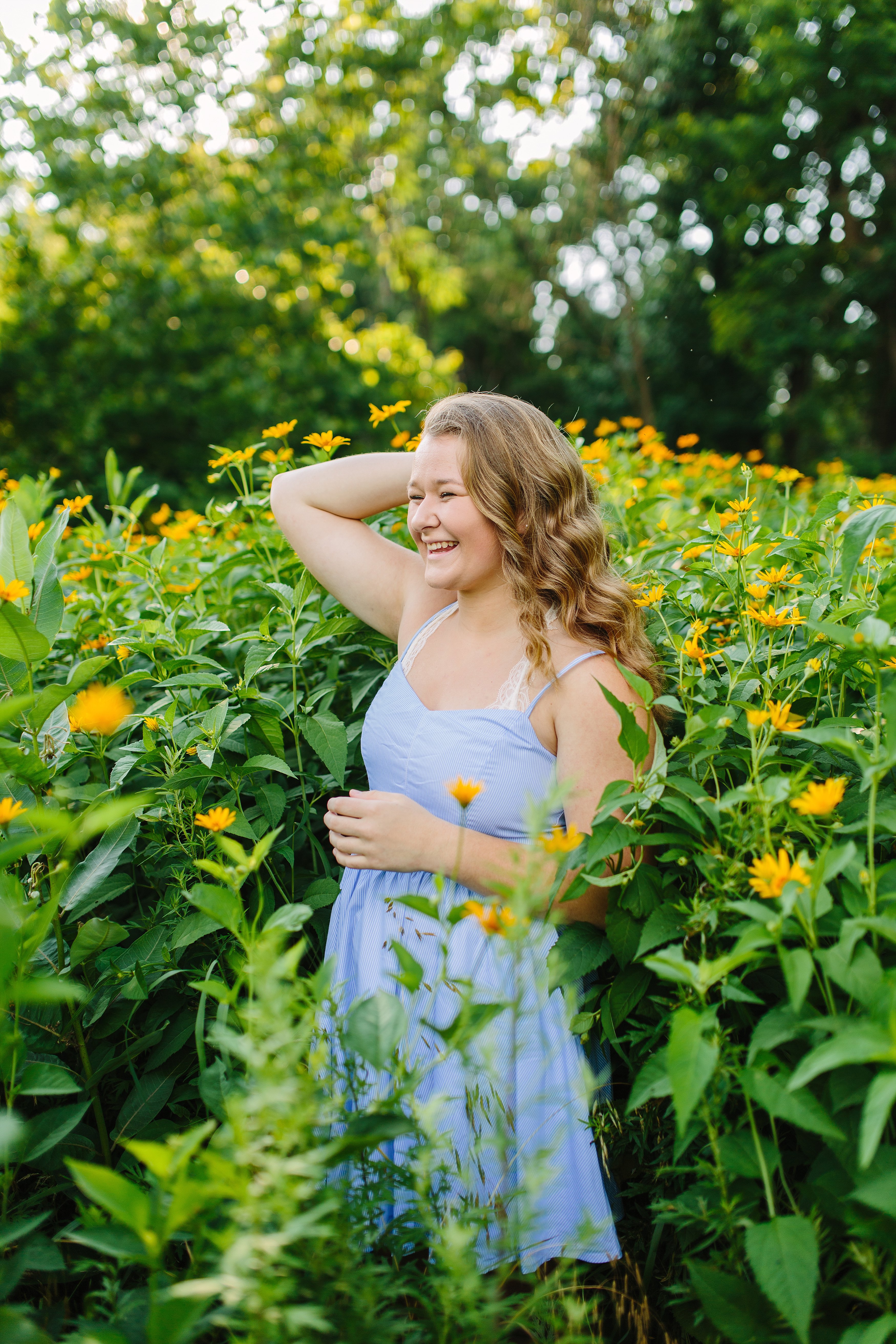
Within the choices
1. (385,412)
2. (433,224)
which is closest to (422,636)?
(385,412)

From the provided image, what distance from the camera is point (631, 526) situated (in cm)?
214

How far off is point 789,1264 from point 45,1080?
2.75 ft

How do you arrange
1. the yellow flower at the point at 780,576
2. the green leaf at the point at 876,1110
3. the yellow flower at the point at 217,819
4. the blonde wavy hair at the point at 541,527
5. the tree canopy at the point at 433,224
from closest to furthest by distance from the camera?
the green leaf at the point at 876,1110
the yellow flower at the point at 217,819
the yellow flower at the point at 780,576
the blonde wavy hair at the point at 541,527
the tree canopy at the point at 433,224

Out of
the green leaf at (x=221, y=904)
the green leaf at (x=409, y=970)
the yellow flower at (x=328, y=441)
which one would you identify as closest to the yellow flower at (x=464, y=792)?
the green leaf at (x=409, y=970)

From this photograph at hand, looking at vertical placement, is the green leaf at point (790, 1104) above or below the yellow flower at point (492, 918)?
below

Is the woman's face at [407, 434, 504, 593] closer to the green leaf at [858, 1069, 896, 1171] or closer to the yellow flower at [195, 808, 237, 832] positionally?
the yellow flower at [195, 808, 237, 832]

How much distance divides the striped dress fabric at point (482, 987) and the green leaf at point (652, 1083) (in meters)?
0.06

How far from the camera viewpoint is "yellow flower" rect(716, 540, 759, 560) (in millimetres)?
1427

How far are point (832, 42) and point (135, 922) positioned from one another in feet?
48.6

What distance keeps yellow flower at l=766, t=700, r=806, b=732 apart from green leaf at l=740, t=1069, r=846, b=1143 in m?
0.41

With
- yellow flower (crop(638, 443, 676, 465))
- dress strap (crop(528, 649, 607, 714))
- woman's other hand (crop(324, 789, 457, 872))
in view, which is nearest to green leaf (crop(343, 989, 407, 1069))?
woman's other hand (crop(324, 789, 457, 872))

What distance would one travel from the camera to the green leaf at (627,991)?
1.22 metres

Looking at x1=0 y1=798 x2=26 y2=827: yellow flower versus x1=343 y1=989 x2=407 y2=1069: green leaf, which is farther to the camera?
x1=0 y1=798 x2=26 y2=827: yellow flower

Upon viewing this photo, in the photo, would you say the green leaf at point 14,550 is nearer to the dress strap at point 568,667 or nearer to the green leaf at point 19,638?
the green leaf at point 19,638
